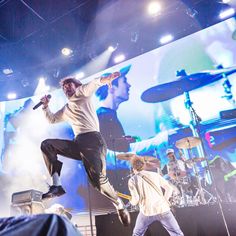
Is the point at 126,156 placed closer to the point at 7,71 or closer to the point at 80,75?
the point at 80,75

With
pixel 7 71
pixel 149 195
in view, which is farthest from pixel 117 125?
pixel 7 71

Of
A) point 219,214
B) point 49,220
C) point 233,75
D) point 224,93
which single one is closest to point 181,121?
point 224,93

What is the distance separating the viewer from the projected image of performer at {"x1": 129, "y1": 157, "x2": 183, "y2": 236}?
3.33 m

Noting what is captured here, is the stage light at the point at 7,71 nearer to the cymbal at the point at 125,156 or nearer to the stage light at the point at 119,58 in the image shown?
the stage light at the point at 119,58

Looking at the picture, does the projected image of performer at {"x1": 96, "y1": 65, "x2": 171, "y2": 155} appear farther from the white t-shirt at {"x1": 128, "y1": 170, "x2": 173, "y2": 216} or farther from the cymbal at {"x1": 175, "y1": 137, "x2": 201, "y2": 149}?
the white t-shirt at {"x1": 128, "y1": 170, "x2": 173, "y2": 216}

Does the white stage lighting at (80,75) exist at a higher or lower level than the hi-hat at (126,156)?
higher

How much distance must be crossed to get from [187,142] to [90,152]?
1.64m

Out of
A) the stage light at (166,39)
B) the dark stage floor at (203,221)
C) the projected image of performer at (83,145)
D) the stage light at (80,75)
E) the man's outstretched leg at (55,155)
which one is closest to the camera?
the dark stage floor at (203,221)

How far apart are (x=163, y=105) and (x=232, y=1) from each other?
238cm

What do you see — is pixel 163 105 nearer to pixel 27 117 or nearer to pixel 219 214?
pixel 219 214

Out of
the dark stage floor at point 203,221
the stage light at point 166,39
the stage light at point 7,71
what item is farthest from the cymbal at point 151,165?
the stage light at point 7,71

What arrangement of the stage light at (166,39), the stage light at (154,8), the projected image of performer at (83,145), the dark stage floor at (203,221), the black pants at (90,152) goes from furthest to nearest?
the stage light at (166,39)
the stage light at (154,8)
the black pants at (90,152)
the projected image of performer at (83,145)
the dark stage floor at (203,221)

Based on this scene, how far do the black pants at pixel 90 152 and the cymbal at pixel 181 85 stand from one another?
134 centimetres

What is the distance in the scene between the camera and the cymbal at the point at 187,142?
416cm
